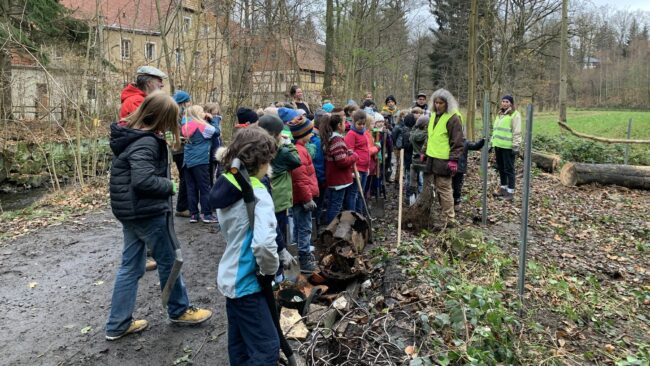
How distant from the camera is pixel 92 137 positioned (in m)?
12.3

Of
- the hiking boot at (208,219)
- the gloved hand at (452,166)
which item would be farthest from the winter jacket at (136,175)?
the gloved hand at (452,166)

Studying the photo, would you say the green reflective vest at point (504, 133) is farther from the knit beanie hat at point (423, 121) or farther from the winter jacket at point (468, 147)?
the knit beanie hat at point (423, 121)

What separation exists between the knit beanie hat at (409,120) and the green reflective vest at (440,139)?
2.48 metres

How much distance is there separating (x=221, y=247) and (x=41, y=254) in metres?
2.45

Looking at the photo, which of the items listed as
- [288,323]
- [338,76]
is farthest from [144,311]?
[338,76]

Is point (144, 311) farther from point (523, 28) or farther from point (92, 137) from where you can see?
point (523, 28)

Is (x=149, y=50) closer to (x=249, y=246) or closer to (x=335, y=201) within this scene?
(x=335, y=201)

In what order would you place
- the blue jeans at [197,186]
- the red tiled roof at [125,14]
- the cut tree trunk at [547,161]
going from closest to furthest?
1. the blue jeans at [197,186]
2. the red tiled roof at [125,14]
3. the cut tree trunk at [547,161]

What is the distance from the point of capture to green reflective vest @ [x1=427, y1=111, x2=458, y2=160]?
7.31 meters

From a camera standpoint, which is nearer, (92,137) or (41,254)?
(41,254)

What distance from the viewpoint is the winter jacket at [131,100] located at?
4875 mm

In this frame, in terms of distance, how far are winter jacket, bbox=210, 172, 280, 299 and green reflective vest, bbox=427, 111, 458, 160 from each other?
16.1ft

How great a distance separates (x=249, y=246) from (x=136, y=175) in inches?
49.0

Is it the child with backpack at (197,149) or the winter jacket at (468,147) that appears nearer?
the child with backpack at (197,149)
